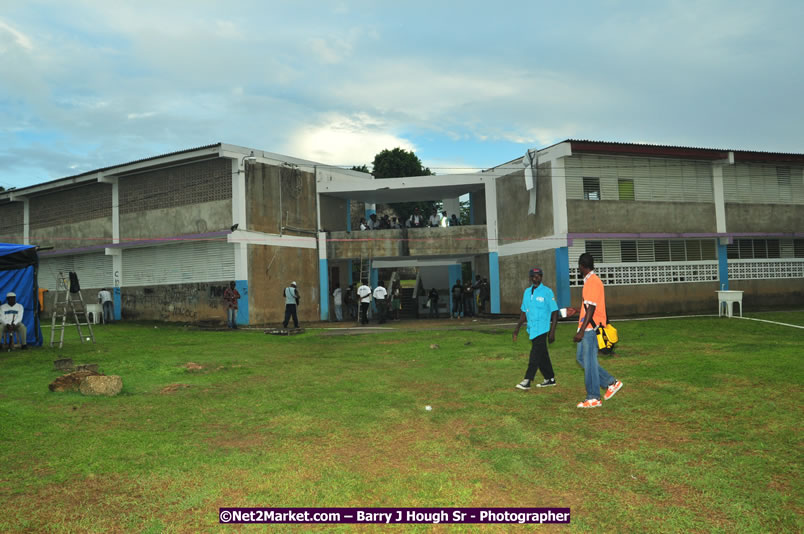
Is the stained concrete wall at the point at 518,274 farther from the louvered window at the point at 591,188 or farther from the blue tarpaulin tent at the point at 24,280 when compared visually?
the blue tarpaulin tent at the point at 24,280

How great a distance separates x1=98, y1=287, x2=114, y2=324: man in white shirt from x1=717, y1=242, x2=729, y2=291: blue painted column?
82.8 ft

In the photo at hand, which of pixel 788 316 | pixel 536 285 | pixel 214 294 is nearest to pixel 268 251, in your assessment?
pixel 214 294

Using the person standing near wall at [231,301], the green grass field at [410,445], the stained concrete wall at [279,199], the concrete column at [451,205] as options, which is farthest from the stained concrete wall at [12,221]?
the green grass field at [410,445]

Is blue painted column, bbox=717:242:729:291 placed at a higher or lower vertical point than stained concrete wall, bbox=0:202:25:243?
lower

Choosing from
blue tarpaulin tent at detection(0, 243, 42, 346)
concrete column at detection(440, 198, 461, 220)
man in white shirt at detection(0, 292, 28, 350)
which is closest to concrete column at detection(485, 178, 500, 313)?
concrete column at detection(440, 198, 461, 220)

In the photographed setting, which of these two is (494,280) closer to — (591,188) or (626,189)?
(591,188)

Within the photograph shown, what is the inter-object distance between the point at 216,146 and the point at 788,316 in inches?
831

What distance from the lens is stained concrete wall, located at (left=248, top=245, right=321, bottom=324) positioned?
22.8 metres

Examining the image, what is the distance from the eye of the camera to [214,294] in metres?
22.9

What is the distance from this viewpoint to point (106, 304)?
980 inches

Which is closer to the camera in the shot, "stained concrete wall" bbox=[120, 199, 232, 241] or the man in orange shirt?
the man in orange shirt

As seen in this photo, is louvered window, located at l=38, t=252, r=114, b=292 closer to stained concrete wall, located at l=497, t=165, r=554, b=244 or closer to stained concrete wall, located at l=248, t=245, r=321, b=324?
stained concrete wall, located at l=248, t=245, r=321, b=324

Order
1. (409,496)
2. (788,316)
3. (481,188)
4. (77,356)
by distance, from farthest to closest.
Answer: (481,188)
(788,316)
(77,356)
(409,496)

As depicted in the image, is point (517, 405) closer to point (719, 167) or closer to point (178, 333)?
point (178, 333)
